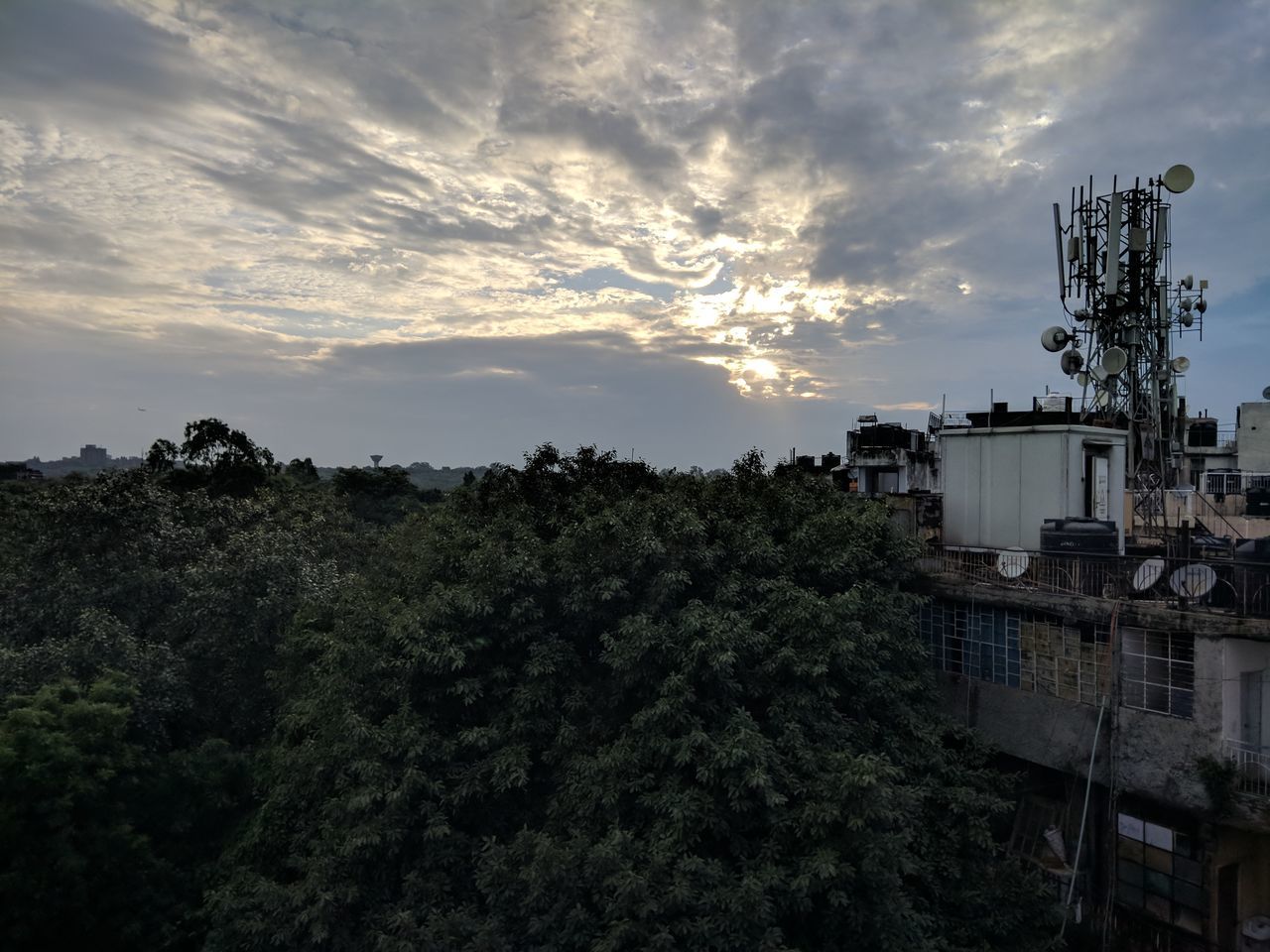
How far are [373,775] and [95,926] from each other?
7.16 metres

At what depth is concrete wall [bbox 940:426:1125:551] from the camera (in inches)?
791

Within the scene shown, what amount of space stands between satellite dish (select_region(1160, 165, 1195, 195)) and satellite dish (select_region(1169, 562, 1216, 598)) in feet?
57.5

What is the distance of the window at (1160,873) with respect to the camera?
572 inches

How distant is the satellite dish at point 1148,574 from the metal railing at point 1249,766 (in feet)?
9.66

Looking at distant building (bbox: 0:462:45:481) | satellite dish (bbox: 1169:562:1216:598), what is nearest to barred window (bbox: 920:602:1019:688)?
satellite dish (bbox: 1169:562:1216:598)

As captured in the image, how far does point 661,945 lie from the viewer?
10203 mm

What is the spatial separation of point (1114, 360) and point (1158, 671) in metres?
16.1

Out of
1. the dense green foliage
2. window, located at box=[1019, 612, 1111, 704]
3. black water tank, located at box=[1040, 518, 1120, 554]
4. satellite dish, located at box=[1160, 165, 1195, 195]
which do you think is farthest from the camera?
satellite dish, located at box=[1160, 165, 1195, 195]

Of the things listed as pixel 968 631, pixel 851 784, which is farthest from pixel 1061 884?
pixel 851 784

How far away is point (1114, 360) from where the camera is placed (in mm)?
27656

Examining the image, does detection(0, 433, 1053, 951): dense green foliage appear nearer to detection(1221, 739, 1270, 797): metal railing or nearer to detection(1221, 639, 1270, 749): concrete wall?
detection(1221, 739, 1270, 797): metal railing

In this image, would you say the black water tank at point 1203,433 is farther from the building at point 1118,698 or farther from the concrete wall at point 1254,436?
the building at point 1118,698

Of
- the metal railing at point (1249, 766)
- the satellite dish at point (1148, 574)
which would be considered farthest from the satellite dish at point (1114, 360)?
the metal railing at point (1249, 766)

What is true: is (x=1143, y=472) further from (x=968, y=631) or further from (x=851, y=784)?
(x=851, y=784)
